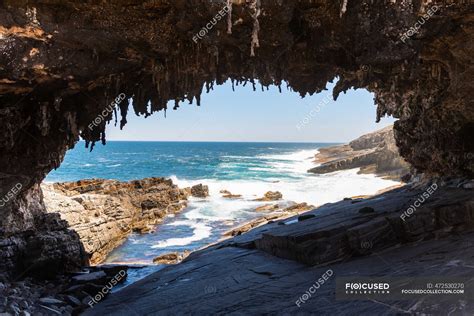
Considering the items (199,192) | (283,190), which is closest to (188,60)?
(199,192)

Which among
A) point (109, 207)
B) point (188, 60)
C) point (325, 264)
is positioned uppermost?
point (188, 60)

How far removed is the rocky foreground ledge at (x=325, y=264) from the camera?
652 centimetres

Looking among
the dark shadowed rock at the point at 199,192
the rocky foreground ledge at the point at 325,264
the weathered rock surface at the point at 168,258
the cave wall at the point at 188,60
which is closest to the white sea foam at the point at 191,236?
the weathered rock surface at the point at 168,258

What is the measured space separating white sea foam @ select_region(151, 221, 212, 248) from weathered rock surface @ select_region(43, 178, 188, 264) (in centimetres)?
208

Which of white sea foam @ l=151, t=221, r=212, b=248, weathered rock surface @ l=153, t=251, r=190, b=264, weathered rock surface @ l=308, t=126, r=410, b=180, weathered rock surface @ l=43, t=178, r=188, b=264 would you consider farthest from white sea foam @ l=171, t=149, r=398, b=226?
weathered rock surface @ l=153, t=251, r=190, b=264

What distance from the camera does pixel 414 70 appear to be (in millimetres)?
8586

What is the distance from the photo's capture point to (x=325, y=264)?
26.4 ft

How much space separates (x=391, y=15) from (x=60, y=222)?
1136 cm

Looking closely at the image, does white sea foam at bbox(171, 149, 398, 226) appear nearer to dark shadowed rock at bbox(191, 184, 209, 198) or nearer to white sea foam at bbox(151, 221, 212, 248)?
dark shadowed rock at bbox(191, 184, 209, 198)

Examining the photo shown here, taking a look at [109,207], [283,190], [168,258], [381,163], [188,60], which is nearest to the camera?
[188,60]

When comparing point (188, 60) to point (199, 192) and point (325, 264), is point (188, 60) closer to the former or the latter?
point (325, 264)

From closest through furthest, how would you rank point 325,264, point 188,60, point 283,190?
point 325,264
point 188,60
point 283,190

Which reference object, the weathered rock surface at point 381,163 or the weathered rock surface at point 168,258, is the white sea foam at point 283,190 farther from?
the weathered rock surface at point 168,258

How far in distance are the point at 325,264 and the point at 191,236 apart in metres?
13.4
